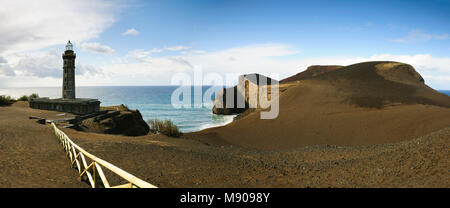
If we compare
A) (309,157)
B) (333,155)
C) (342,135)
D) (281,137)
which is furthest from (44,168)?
(342,135)

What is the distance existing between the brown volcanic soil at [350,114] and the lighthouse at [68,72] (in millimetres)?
19350

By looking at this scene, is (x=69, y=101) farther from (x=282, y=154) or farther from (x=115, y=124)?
(x=282, y=154)

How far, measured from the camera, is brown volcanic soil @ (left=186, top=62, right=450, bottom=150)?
59.8 ft

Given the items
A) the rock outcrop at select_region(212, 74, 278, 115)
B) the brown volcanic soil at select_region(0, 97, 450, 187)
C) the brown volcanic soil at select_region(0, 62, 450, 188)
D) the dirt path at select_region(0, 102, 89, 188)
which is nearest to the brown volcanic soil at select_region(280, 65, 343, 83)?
the rock outcrop at select_region(212, 74, 278, 115)

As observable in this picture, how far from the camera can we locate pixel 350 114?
2227 centimetres

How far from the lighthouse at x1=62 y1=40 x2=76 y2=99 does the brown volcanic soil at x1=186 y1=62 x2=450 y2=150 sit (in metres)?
19.4

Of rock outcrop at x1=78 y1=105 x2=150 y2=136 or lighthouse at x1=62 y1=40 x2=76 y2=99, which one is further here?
lighthouse at x1=62 y1=40 x2=76 y2=99

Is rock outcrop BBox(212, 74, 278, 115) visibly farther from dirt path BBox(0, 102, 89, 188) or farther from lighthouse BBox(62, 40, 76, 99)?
dirt path BBox(0, 102, 89, 188)

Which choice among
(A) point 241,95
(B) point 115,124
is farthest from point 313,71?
(B) point 115,124

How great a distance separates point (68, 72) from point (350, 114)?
32.1 meters

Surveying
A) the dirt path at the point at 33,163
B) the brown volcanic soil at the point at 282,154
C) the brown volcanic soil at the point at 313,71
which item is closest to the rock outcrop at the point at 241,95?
the brown volcanic soil at the point at 313,71

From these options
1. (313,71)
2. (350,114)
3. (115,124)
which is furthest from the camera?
(313,71)

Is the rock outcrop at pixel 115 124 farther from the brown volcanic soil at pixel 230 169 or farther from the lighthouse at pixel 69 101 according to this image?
the brown volcanic soil at pixel 230 169
